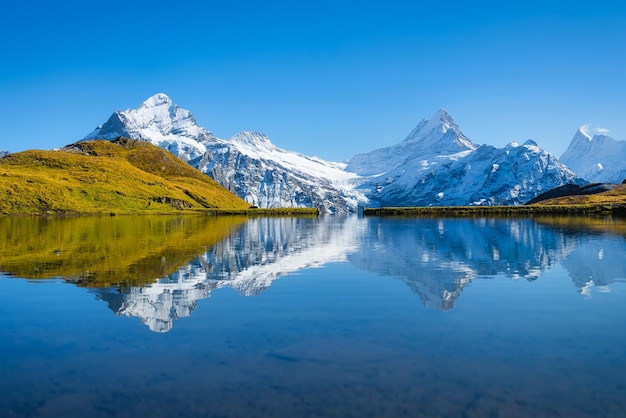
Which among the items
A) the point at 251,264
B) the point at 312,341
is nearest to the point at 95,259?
the point at 251,264

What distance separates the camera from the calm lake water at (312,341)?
55.7 feet

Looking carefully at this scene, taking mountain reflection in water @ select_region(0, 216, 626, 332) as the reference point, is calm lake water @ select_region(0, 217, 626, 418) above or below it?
below

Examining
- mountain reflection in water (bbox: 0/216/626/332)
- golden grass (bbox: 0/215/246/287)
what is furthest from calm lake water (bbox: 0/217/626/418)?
golden grass (bbox: 0/215/246/287)

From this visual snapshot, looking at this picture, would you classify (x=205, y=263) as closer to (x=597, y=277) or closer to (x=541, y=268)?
(x=541, y=268)

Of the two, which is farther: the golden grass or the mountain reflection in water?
the golden grass

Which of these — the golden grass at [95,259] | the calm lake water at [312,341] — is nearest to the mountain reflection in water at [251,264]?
the golden grass at [95,259]

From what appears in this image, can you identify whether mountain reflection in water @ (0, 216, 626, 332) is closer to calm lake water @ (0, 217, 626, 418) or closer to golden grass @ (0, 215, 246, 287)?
golden grass @ (0, 215, 246, 287)

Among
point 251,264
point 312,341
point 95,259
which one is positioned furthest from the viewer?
point 95,259

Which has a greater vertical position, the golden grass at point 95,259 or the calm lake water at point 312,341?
the golden grass at point 95,259

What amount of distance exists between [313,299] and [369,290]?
5.73 metres

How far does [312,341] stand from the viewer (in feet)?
78.7

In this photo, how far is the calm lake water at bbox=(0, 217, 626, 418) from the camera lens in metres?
17.0

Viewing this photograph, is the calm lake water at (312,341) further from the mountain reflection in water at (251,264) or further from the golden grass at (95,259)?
the golden grass at (95,259)

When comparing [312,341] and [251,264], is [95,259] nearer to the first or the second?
[251,264]
